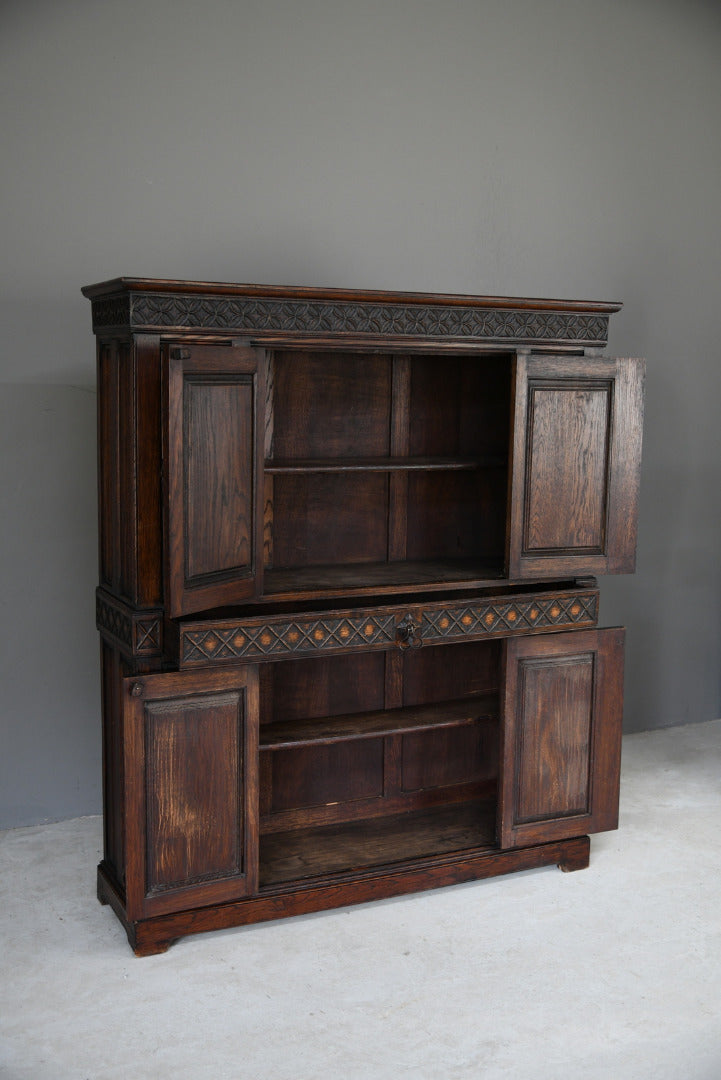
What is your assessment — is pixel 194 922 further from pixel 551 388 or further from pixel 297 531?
pixel 551 388

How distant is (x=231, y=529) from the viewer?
2998 mm

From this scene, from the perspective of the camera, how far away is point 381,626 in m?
3.28

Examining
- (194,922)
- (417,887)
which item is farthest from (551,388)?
(194,922)

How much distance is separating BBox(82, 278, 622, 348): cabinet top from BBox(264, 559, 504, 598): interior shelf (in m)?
0.74

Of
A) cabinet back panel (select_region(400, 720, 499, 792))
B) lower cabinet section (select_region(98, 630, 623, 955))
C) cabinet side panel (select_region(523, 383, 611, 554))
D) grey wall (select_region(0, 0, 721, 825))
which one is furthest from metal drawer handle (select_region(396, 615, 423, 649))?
grey wall (select_region(0, 0, 721, 825))

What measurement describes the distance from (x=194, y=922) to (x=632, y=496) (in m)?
1.89

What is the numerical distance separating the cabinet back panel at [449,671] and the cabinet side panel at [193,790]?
93 cm

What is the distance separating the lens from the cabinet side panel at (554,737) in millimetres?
3496

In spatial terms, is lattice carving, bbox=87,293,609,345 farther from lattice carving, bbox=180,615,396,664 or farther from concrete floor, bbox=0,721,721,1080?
concrete floor, bbox=0,721,721,1080

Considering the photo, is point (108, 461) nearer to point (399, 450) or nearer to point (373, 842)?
point (399, 450)

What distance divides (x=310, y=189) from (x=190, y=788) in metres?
2.20

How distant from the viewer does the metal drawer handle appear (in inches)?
130

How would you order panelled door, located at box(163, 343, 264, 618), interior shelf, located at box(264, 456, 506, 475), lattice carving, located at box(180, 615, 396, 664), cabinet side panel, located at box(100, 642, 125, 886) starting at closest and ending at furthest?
panelled door, located at box(163, 343, 264, 618)
lattice carving, located at box(180, 615, 396, 664)
cabinet side panel, located at box(100, 642, 125, 886)
interior shelf, located at box(264, 456, 506, 475)

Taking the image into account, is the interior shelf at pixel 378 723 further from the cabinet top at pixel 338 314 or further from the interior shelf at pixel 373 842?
the cabinet top at pixel 338 314
